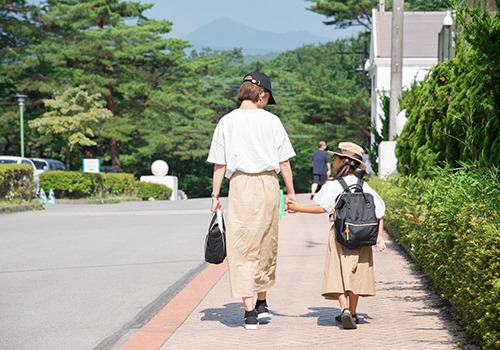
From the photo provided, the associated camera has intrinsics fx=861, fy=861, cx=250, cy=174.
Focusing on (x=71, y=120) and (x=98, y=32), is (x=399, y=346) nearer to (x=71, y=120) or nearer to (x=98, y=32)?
(x=71, y=120)

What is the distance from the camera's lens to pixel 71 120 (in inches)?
1508

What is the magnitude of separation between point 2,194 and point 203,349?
18675 mm

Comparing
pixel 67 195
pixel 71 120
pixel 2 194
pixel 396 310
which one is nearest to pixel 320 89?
pixel 71 120

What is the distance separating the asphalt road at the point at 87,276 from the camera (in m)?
6.88

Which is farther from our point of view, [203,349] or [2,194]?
[2,194]

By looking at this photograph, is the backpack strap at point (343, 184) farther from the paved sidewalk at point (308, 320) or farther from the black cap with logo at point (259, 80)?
the paved sidewalk at point (308, 320)

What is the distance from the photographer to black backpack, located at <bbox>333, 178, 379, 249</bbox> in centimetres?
645

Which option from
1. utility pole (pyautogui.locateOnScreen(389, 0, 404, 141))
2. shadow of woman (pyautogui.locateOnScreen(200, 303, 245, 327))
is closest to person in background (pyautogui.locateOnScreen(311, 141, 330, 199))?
utility pole (pyautogui.locateOnScreen(389, 0, 404, 141))

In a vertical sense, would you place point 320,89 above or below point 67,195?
above

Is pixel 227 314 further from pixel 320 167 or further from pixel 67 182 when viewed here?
pixel 67 182

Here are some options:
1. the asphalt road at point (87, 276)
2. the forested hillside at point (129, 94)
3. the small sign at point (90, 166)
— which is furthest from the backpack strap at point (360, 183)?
the forested hillside at point (129, 94)

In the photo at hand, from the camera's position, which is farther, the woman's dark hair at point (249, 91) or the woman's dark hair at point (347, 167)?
the woman's dark hair at point (249, 91)

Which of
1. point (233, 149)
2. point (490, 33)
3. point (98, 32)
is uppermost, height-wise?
point (98, 32)

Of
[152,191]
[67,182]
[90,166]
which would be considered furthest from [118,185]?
[67,182]
